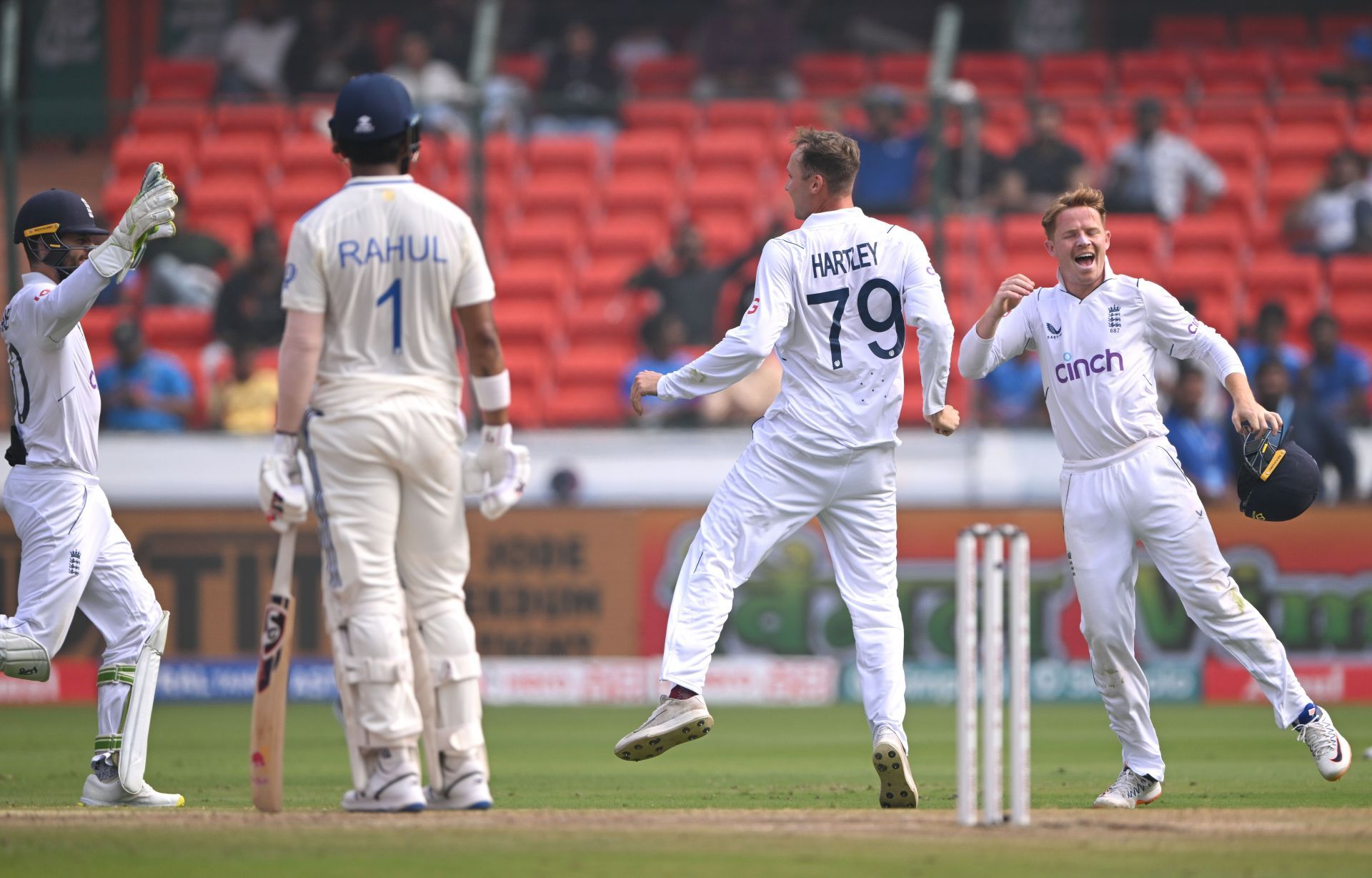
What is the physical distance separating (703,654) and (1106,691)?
5.58 feet

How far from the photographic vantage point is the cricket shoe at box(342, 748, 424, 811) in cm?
628

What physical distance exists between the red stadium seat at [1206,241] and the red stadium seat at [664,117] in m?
5.15

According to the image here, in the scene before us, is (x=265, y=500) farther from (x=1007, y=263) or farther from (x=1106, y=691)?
(x=1007, y=263)

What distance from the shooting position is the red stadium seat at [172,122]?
62.7 feet

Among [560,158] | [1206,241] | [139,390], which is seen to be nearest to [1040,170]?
[1206,241]

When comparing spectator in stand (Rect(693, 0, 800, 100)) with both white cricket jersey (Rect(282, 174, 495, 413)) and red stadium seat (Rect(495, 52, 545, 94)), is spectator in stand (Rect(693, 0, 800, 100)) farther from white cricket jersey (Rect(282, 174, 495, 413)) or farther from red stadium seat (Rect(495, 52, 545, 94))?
white cricket jersey (Rect(282, 174, 495, 413))

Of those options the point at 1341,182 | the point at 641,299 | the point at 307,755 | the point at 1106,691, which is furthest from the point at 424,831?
the point at 1341,182

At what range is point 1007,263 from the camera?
54.3 feet

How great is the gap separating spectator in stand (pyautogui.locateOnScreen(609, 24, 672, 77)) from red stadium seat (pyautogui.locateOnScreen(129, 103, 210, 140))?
4.53 metres

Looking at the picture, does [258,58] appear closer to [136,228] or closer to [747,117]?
[747,117]

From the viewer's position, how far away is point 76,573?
25.1 ft

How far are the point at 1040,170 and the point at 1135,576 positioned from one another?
30.8 feet

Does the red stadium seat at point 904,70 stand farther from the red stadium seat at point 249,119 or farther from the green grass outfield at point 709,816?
the green grass outfield at point 709,816

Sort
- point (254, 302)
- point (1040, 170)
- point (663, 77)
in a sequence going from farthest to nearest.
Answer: point (663, 77)
point (1040, 170)
point (254, 302)
